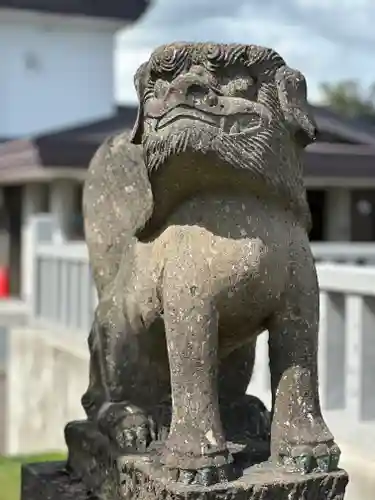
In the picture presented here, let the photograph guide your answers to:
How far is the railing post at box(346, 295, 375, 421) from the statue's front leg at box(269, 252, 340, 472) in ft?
5.92

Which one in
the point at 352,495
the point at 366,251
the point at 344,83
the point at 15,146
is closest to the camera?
the point at 352,495

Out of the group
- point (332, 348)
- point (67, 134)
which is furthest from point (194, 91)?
point (67, 134)

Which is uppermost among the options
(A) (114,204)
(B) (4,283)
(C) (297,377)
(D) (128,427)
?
(A) (114,204)

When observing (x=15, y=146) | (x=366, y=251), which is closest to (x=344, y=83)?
(x=15, y=146)

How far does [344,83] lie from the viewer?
152 feet

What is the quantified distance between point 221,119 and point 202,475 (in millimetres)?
704

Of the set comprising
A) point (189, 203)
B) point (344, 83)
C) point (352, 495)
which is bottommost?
point (352, 495)

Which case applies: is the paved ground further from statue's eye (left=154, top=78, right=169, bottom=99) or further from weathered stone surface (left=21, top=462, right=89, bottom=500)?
statue's eye (left=154, top=78, right=169, bottom=99)

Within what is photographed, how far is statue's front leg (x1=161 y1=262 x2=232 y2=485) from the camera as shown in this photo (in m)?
1.91

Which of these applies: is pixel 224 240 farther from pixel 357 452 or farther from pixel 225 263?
pixel 357 452

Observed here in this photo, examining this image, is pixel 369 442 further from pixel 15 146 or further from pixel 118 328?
pixel 15 146

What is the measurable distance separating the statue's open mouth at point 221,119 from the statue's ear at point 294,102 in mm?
81

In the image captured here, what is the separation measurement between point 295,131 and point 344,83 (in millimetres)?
45674

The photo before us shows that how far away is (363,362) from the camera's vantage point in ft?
12.4
